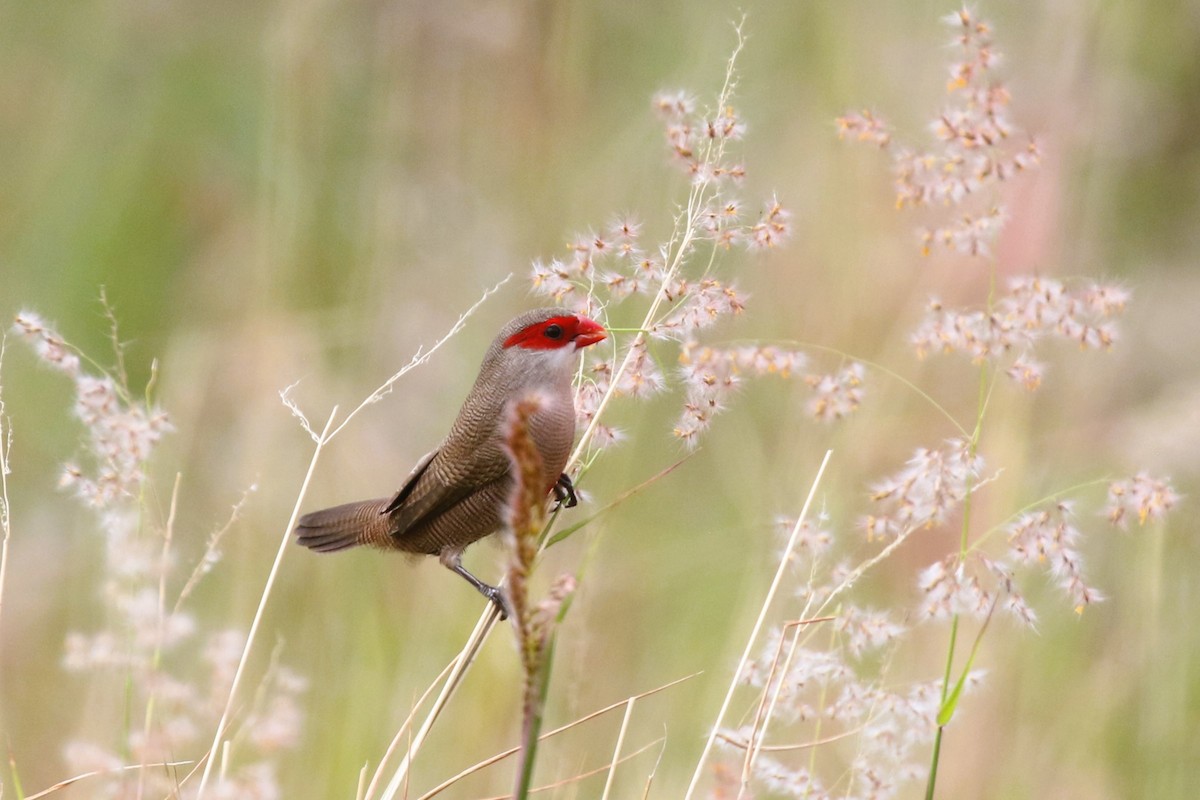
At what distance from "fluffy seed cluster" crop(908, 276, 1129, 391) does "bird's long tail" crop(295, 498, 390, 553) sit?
129 cm

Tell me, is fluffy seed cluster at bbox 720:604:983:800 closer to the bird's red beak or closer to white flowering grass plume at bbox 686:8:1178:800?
white flowering grass plume at bbox 686:8:1178:800

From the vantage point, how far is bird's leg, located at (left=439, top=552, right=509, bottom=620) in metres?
2.35

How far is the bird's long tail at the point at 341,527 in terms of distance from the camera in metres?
2.99

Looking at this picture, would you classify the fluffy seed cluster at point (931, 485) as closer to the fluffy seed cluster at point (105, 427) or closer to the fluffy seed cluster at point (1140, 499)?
the fluffy seed cluster at point (1140, 499)

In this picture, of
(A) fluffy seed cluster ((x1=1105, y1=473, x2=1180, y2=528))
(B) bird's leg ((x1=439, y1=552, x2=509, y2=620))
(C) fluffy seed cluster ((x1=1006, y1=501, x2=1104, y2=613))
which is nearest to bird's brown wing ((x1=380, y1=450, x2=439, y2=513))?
(B) bird's leg ((x1=439, y1=552, x2=509, y2=620))

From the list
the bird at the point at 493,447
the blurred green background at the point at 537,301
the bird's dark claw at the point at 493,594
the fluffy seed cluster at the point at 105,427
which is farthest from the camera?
the blurred green background at the point at 537,301

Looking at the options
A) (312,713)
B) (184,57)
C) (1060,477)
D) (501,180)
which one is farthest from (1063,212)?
(184,57)

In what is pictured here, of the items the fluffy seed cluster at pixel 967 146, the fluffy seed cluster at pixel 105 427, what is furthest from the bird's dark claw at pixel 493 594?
the fluffy seed cluster at pixel 967 146

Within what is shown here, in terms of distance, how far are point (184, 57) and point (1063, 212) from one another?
3.40 meters

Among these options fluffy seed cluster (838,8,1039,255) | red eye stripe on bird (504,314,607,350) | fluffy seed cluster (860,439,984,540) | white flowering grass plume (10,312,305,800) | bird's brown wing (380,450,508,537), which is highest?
fluffy seed cluster (838,8,1039,255)

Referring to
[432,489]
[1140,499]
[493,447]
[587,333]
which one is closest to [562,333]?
[587,333]

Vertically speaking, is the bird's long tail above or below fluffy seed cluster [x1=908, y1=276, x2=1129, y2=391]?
below

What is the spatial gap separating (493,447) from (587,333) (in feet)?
0.92

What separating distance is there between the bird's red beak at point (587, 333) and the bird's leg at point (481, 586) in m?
0.48
